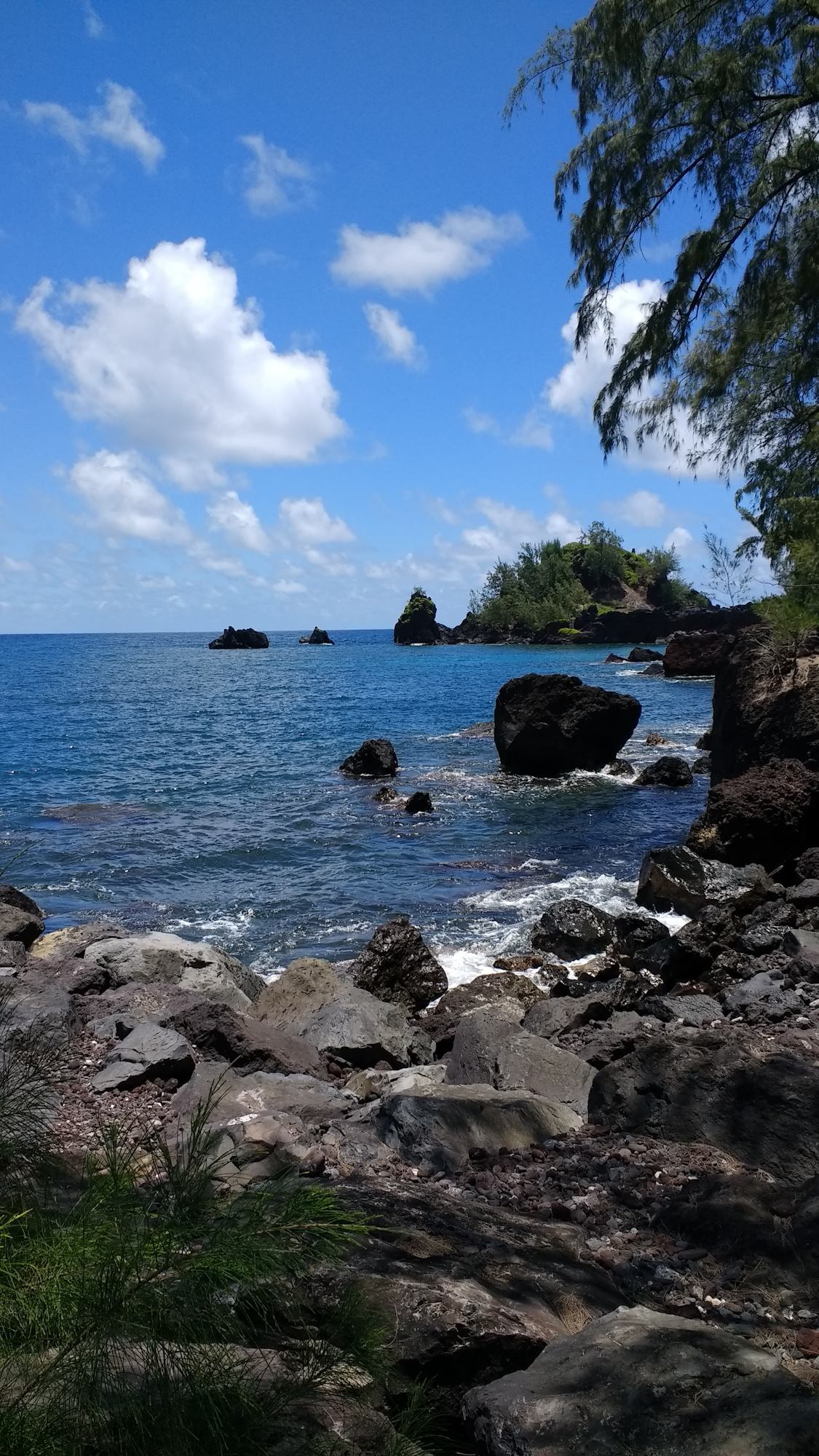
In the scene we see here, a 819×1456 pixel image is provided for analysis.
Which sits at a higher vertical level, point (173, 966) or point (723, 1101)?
point (723, 1101)

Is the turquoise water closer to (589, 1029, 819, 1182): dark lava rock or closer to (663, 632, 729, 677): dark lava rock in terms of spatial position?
(589, 1029, 819, 1182): dark lava rock

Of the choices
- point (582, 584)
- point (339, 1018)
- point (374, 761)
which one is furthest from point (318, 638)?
point (339, 1018)

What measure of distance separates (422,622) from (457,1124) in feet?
466

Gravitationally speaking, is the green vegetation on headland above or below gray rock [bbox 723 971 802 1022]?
above

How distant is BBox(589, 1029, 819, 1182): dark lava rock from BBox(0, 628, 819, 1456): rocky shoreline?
0.01m

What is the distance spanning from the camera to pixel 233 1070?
A: 7098 mm

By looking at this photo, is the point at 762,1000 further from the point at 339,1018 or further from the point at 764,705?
the point at 764,705

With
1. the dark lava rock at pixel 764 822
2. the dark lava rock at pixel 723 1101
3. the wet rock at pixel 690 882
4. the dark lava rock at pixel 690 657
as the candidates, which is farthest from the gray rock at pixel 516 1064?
the dark lava rock at pixel 690 657

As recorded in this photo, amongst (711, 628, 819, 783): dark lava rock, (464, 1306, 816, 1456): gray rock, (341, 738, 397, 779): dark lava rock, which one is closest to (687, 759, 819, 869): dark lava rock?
(711, 628, 819, 783): dark lava rock

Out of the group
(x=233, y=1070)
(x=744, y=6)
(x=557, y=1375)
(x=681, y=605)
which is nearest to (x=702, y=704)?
(x=744, y=6)

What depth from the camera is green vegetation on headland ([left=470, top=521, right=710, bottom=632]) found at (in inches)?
4651

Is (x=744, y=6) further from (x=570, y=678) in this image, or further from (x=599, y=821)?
(x=570, y=678)

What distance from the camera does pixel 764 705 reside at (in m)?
17.6

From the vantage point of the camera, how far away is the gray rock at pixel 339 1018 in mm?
8688
